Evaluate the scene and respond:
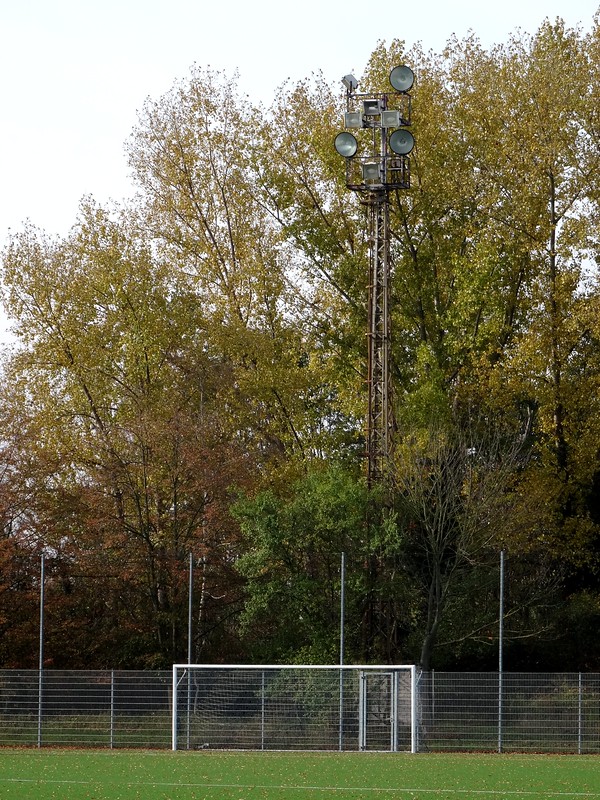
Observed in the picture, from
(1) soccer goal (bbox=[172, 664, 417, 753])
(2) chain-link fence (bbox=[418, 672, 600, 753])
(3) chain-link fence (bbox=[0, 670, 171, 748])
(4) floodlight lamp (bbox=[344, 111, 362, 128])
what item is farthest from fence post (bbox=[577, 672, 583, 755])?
(4) floodlight lamp (bbox=[344, 111, 362, 128])

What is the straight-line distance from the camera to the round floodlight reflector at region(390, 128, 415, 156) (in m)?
31.4

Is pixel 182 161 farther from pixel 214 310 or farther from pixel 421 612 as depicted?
pixel 421 612

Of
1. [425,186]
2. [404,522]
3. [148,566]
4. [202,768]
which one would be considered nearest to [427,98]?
[425,186]

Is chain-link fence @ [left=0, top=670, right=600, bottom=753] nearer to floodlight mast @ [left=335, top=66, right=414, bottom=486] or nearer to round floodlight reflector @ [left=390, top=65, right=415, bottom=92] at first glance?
floodlight mast @ [left=335, top=66, right=414, bottom=486]

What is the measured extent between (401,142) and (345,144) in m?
1.60

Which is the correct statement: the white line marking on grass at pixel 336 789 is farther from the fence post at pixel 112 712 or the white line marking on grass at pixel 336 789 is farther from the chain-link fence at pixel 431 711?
the chain-link fence at pixel 431 711

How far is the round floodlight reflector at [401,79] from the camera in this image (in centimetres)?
3272

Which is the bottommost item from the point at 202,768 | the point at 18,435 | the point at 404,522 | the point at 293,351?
the point at 202,768

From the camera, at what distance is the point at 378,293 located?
31.9 meters

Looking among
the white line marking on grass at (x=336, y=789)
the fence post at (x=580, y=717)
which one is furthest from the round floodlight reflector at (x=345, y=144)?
the white line marking on grass at (x=336, y=789)

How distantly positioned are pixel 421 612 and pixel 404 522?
2.23 meters

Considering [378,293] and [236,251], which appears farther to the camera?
[236,251]

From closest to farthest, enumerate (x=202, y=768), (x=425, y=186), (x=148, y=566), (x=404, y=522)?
1. (x=202, y=768)
2. (x=404, y=522)
3. (x=148, y=566)
4. (x=425, y=186)

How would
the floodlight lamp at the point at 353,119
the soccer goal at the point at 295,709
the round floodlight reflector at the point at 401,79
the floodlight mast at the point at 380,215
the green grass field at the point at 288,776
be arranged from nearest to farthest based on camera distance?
the green grass field at the point at 288,776
the soccer goal at the point at 295,709
the floodlight mast at the point at 380,215
the floodlight lamp at the point at 353,119
the round floodlight reflector at the point at 401,79
